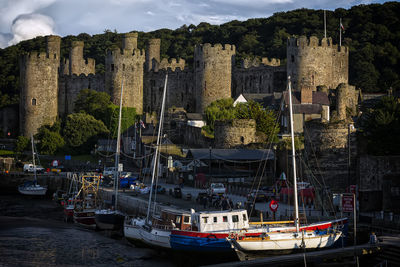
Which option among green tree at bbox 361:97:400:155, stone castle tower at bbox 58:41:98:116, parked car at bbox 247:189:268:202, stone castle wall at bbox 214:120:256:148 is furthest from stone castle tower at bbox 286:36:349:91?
stone castle tower at bbox 58:41:98:116

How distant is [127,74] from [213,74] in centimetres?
1031

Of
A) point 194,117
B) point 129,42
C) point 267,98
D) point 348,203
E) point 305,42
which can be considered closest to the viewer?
point 348,203

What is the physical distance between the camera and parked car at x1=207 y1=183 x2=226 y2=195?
35075mm

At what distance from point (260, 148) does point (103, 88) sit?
32.4 meters

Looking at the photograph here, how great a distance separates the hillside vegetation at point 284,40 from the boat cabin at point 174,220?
50233 mm

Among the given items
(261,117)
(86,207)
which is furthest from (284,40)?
(86,207)

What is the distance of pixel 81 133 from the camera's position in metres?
64.0

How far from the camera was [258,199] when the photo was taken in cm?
3284

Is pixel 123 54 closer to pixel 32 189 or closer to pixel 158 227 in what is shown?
pixel 32 189

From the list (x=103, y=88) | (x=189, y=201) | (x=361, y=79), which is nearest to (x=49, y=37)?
(x=103, y=88)

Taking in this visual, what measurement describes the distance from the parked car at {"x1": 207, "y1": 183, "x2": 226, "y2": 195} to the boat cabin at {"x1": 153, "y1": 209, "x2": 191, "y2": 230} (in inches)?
280

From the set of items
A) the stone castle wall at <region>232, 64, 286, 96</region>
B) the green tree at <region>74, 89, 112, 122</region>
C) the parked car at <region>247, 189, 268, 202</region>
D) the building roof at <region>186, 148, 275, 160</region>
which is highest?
the stone castle wall at <region>232, 64, 286, 96</region>

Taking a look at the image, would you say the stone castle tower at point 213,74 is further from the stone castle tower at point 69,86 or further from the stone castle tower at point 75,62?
the stone castle tower at point 75,62

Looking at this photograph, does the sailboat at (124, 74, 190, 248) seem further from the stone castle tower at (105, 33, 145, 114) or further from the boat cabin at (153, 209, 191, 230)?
the stone castle tower at (105, 33, 145, 114)
